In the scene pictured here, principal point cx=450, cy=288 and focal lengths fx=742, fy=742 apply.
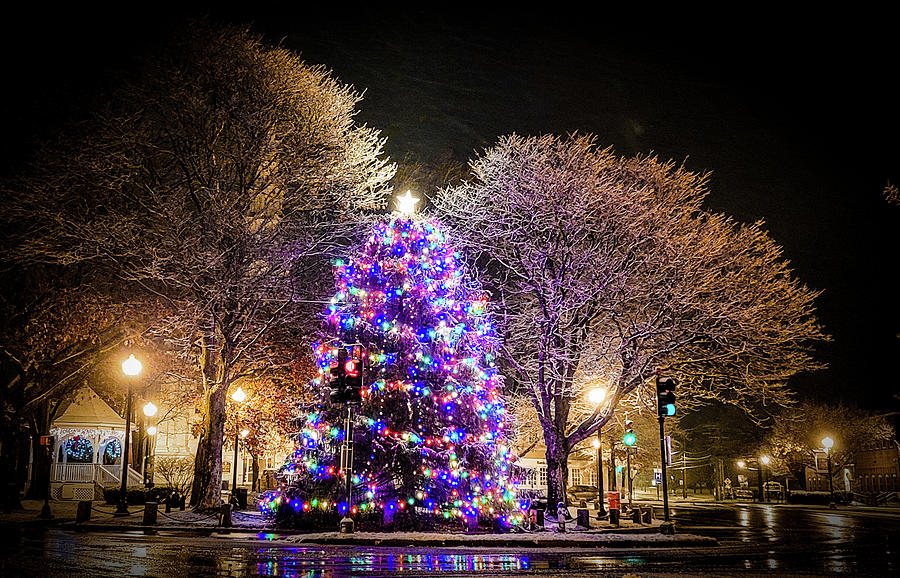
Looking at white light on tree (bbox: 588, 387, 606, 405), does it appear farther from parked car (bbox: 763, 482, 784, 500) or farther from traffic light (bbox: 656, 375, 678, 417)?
parked car (bbox: 763, 482, 784, 500)

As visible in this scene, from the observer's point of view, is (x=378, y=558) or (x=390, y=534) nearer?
(x=378, y=558)

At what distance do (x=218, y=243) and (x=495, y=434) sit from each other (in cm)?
1231

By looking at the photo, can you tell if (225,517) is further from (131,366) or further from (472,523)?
(472,523)

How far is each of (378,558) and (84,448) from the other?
3753cm

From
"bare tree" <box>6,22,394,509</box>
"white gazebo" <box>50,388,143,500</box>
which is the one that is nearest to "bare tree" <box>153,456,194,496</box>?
"white gazebo" <box>50,388,143,500</box>

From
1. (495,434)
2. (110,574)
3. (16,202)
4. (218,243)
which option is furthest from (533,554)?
(16,202)

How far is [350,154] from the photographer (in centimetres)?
2853

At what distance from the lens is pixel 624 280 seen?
92.5 feet

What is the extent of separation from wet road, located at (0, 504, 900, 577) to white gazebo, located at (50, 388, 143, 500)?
24.1 metres

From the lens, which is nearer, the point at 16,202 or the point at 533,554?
the point at 533,554

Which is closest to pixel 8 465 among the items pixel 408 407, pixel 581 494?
pixel 408 407

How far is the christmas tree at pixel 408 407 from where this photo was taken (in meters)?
20.9

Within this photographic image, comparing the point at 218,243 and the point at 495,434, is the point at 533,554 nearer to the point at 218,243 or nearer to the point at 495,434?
the point at 495,434

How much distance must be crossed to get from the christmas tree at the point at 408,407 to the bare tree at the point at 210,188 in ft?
17.0
